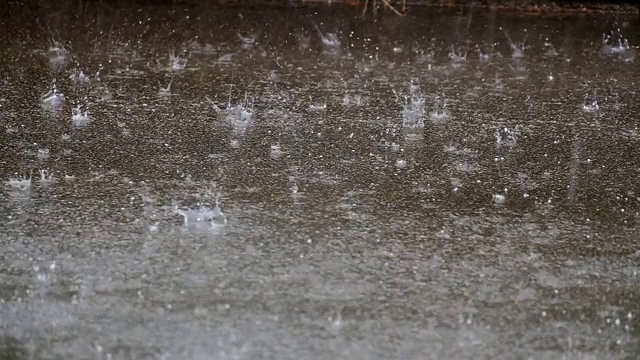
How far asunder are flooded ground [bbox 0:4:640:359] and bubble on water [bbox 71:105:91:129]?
18mm

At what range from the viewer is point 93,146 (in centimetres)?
434

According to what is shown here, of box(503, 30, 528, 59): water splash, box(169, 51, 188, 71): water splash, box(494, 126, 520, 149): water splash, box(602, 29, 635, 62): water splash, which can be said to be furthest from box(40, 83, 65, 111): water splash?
box(602, 29, 635, 62): water splash

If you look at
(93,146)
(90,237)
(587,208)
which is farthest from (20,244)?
(587,208)

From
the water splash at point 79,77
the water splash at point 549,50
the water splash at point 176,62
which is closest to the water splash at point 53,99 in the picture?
the water splash at point 79,77

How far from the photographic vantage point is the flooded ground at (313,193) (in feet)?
Answer: 9.92

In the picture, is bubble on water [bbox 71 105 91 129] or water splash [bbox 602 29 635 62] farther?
water splash [bbox 602 29 635 62]

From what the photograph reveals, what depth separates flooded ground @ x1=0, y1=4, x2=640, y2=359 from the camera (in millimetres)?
3023

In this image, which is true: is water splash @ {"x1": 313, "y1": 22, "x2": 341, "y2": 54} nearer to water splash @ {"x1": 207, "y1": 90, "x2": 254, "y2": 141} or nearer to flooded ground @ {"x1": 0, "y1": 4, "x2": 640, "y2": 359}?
flooded ground @ {"x1": 0, "y1": 4, "x2": 640, "y2": 359}

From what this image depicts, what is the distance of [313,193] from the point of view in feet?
13.0

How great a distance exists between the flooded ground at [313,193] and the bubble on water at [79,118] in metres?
0.02

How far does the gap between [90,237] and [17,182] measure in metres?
0.66

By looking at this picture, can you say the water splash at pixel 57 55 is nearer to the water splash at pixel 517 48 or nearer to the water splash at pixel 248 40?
the water splash at pixel 248 40

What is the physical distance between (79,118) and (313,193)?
1532 mm

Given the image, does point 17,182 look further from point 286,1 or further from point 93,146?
point 286,1
